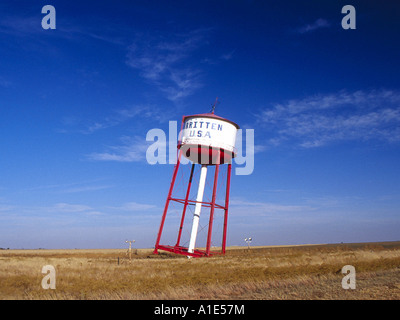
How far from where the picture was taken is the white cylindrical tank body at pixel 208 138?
3331 centimetres

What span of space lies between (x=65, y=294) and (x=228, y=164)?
25685mm

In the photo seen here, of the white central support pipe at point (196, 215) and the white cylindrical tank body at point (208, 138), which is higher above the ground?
the white cylindrical tank body at point (208, 138)

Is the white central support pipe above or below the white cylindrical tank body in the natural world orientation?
below

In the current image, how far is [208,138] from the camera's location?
1307 inches

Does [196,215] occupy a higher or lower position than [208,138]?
lower

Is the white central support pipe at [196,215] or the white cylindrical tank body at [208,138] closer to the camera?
the white cylindrical tank body at [208,138]

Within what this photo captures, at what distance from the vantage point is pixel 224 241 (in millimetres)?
37594

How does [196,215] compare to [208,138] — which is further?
[196,215]

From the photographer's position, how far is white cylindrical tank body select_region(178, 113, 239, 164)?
33312 mm

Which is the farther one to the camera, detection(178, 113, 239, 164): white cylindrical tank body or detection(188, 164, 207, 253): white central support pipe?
detection(188, 164, 207, 253): white central support pipe
